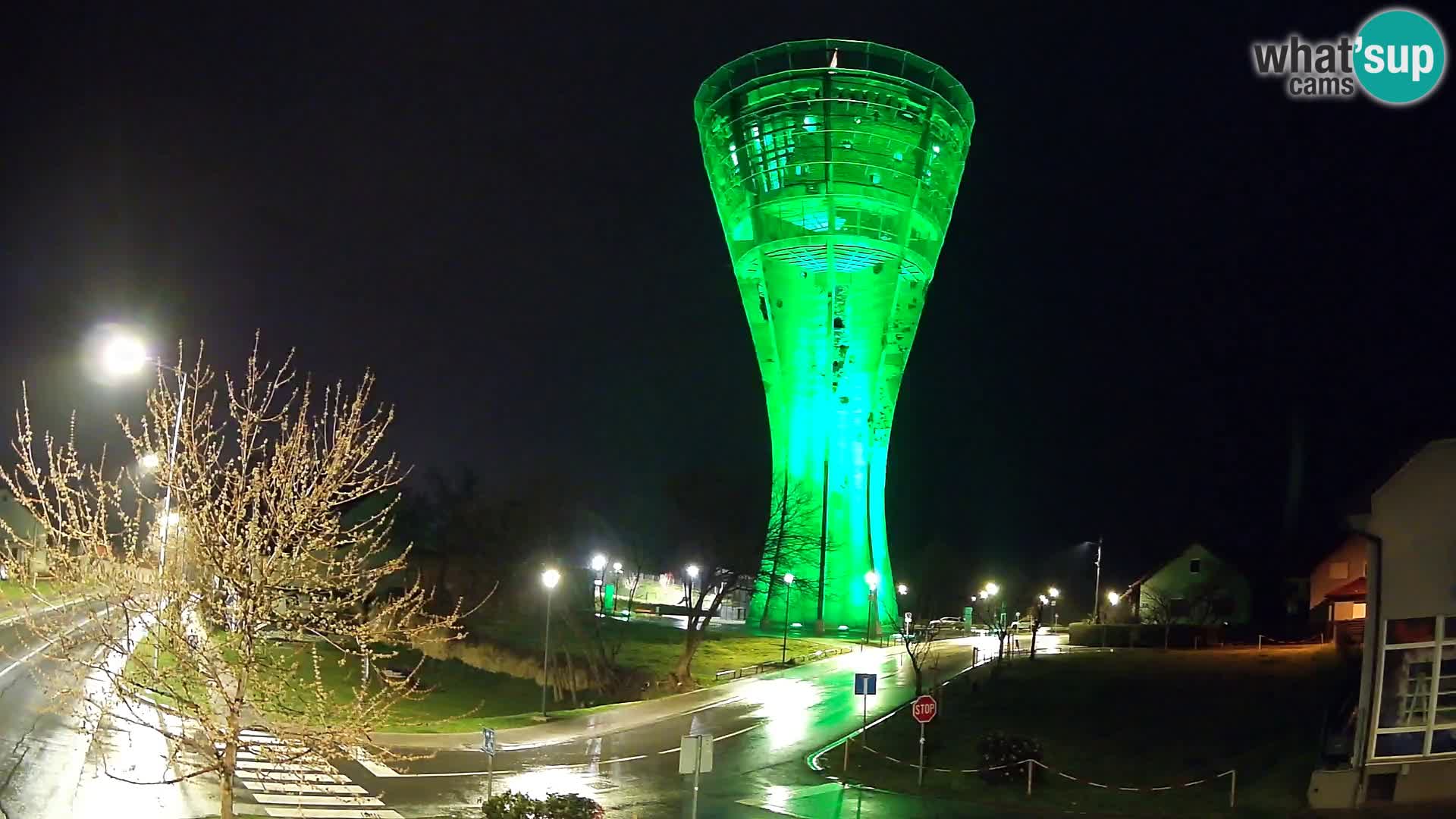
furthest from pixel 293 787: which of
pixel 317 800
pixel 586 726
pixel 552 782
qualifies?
pixel 586 726

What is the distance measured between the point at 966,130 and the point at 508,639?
38558mm

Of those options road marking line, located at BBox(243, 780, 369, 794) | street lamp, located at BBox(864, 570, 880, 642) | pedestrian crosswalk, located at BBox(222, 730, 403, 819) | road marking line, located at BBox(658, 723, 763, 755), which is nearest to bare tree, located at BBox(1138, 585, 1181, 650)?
street lamp, located at BBox(864, 570, 880, 642)

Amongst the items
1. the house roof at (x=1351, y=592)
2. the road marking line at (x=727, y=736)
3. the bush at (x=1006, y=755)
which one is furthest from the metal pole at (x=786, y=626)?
the house roof at (x=1351, y=592)

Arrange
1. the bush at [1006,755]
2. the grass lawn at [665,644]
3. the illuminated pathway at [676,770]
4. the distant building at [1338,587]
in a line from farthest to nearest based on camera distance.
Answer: the distant building at [1338,587]
the grass lawn at [665,644]
the bush at [1006,755]
the illuminated pathway at [676,770]

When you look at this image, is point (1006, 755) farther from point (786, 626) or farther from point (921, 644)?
point (921, 644)

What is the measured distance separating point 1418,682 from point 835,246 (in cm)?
4363

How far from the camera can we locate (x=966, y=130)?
6309 cm

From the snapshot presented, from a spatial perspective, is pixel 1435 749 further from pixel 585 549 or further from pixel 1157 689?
pixel 585 549

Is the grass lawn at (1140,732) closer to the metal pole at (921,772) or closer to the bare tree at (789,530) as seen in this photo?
the metal pole at (921,772)

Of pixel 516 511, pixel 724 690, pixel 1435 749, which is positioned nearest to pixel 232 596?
pixel 1435 749

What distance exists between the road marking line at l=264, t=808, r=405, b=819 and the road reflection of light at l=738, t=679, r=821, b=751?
1161 cm

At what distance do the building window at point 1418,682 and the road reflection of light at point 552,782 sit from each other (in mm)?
14059

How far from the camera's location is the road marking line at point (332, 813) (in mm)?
17641

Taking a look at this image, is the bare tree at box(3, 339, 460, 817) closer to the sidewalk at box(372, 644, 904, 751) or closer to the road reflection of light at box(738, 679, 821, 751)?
the sidewalk at box(372, 644, 904, 751)
